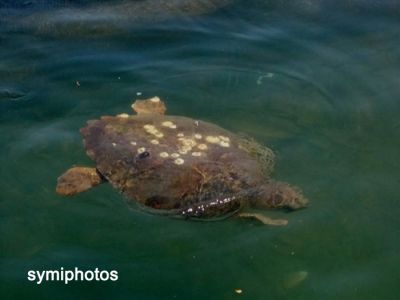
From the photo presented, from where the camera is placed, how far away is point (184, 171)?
450cm

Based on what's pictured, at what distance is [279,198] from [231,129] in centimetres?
119

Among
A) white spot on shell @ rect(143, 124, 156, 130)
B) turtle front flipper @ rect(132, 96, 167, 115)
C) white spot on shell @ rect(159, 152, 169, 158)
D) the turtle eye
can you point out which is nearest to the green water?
turtle front flipper @ rect(132, 96, 167, 115)

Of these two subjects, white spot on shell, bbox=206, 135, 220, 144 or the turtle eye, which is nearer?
the turtle eye

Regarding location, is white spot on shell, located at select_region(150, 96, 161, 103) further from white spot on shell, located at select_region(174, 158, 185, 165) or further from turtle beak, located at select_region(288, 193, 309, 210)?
turtle beak, located at select_region(288, 193, 309, 210)

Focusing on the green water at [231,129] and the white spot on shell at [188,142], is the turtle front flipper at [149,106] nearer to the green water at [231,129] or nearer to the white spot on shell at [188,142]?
the green water at [231,129]

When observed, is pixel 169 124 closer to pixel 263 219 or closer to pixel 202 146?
pixel 202 146

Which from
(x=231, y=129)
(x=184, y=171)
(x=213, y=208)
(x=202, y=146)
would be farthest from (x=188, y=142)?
(x=231, y=129)

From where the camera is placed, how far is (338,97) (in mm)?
5957

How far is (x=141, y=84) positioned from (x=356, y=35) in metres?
2.87

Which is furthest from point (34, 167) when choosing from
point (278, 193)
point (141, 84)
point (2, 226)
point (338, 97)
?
point (338, 97)

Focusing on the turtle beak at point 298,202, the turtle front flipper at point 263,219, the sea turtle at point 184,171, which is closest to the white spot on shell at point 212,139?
the sea turtle at point 184,171

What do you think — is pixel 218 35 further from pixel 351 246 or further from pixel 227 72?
pixel 351 246

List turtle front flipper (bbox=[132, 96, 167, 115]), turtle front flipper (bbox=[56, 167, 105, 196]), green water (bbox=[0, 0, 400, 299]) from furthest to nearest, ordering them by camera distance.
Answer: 1. turtle front flipper (bbox=[132, 96, 167, 115])
2. turtle front flipper (bbox=[56, 167, 105, 196])
3. green water (bbox=[0, 0, 400, 299])

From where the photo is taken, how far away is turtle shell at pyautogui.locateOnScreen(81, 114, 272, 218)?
446cm
